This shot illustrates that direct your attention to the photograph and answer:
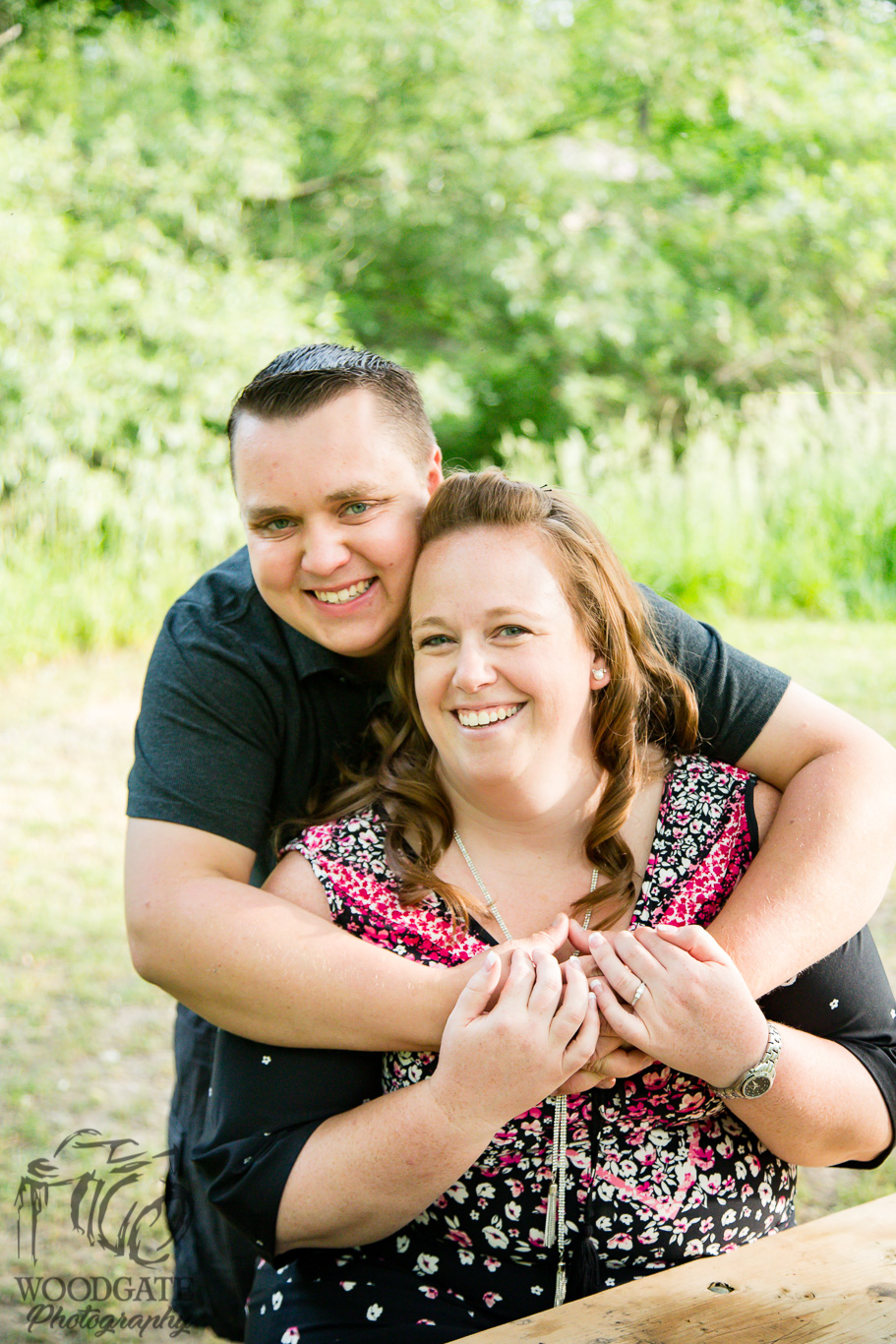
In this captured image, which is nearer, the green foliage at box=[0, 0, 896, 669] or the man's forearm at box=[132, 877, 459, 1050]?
the man's forearm at box=[132, 877, 459, 1050]

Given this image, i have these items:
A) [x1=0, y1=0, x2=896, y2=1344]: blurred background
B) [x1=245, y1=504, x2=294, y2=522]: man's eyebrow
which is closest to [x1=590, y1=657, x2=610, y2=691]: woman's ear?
[x1=245, y1=504, x2=294, y2=522]: man's eyebrow

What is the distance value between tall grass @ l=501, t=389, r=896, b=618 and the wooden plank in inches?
253

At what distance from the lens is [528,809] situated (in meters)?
2.04

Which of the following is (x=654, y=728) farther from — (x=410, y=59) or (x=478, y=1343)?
(x=410, y=59)

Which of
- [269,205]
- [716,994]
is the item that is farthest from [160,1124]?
[269,205]

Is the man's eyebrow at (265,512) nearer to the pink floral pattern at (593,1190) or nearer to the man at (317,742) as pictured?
the man at (317,742)

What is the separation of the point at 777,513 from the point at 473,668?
720 cm

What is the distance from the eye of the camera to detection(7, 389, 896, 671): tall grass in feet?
27.1

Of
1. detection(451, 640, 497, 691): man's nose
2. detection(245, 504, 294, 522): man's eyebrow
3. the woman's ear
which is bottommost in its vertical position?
the woman's ear

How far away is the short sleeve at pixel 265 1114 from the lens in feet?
5.92

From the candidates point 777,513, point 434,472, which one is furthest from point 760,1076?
point 777,513

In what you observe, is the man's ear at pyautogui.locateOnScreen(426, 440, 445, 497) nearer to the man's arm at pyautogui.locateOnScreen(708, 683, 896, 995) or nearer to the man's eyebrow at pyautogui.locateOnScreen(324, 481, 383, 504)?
the man's eyebrow at pyautogui.locateOnScreen(324, 481, 383, 504)

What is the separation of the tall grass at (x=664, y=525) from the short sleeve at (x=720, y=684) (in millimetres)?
5801

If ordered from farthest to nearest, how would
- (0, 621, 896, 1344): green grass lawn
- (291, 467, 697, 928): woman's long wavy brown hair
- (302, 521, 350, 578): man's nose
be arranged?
(0, 621, 896, 1344): green grass lawn → (302, 521, 350, 578): man's nose → (291, 467, 697, 928): woman's long wavy brown hair
